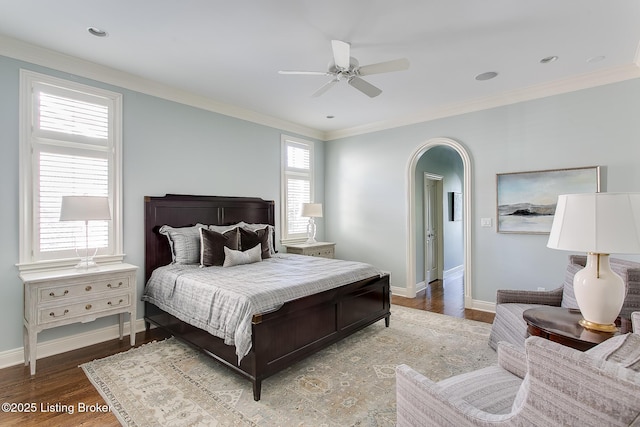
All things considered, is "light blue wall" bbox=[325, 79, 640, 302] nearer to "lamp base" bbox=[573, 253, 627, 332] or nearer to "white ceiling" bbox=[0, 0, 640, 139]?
"white ceiling" bbox=[0, 0, 640, 139]

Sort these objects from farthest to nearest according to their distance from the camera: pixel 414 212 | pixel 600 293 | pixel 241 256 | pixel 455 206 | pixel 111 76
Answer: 1. pixel 455 206
2. pixel 414 212
3. pixel 241 256
4. pixel 111 76
5. pixel 600 293

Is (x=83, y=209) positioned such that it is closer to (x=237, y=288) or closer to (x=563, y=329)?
(x=237, y=288)

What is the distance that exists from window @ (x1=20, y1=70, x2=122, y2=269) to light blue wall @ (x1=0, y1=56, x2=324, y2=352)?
8cm

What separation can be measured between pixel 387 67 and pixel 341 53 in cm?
44

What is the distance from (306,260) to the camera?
13.7 feet

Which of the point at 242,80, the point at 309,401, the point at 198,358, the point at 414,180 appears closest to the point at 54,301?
the point at 198,358

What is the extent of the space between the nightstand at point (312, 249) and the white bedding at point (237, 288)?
1286 mm

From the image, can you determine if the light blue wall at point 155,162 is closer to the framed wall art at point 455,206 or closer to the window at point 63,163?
the window at point 63,163

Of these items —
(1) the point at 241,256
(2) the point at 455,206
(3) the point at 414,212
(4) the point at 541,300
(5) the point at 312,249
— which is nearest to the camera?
(4) the point at 541,300

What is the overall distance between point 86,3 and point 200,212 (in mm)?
2491

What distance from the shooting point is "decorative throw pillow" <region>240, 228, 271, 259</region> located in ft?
13.3

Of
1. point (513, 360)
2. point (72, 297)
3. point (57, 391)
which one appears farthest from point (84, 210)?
point (513, 360)

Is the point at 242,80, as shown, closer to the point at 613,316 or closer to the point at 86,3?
the point at 86,3

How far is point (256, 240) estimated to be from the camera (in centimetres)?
417
